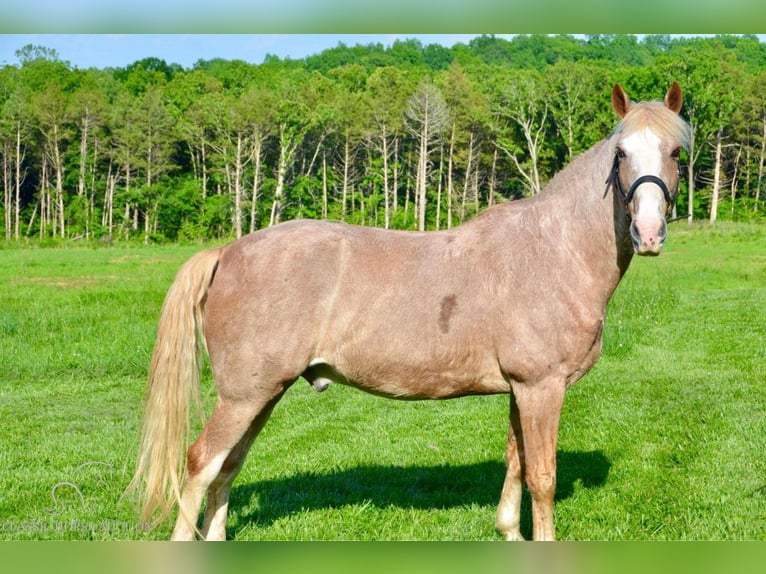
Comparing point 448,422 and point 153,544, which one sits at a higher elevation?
point 153,544

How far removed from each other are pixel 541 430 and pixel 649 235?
1148 mm

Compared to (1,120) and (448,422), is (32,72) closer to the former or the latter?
(1,120)

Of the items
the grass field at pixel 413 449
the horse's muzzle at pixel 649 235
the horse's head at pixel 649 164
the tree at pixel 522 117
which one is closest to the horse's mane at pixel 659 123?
the horse's head at pixel 649 164

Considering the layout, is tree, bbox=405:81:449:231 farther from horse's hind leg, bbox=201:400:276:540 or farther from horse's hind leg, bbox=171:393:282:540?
horse's hind leg, bbox=171:393:282:540

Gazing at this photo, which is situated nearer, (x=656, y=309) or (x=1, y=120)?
(x=656, y=309)

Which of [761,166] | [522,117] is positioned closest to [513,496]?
[522,117]

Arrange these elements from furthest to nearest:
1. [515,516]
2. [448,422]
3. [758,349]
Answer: [758,349] < [448,422] < [515,516]

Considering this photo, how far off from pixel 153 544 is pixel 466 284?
1995 mm

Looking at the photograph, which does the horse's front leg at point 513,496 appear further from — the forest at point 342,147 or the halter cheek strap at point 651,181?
the forest at point 342,147

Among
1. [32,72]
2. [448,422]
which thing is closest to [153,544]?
[448,422]

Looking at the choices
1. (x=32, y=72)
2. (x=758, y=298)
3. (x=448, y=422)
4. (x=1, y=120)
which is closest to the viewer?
(x=448, y=422)

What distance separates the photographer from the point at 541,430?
4.03m

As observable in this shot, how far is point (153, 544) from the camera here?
3.35 meters

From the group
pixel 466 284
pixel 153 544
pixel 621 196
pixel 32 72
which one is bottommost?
pixel 153 544
